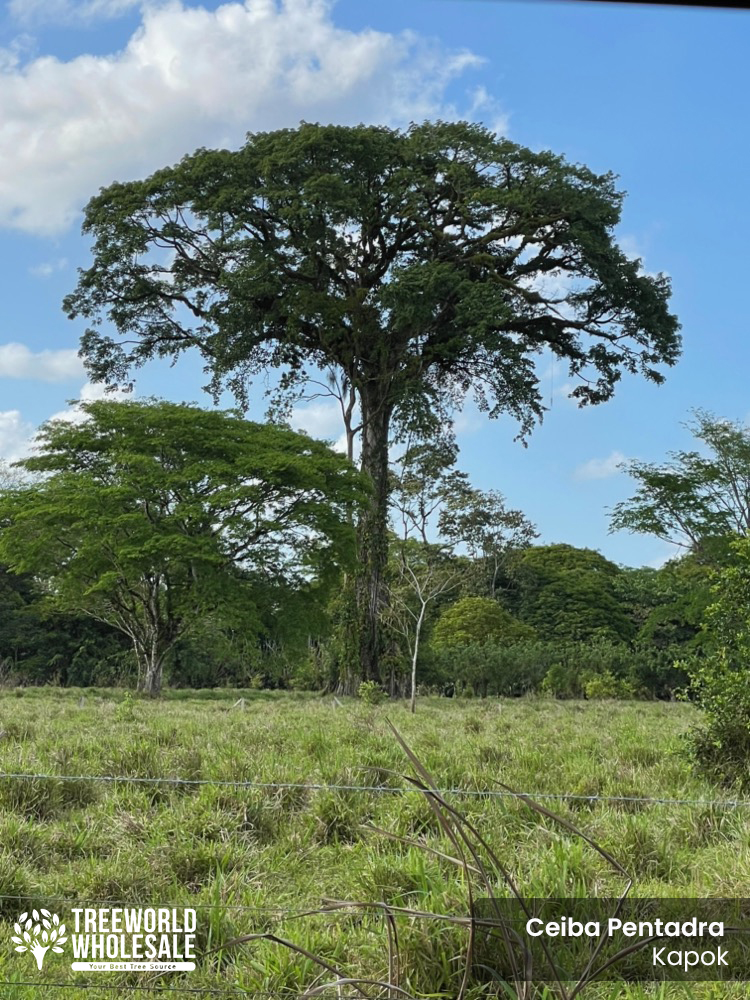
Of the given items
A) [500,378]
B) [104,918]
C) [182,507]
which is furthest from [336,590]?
[104,918]

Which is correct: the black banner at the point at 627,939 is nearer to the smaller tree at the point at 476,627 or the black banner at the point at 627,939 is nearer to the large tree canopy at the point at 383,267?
the large tree canopy at the point at 383,267

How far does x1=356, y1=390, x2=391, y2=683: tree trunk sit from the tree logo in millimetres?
17905

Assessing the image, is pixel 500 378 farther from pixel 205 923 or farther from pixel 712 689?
pixel 205 923

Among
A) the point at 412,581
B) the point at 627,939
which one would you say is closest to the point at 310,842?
the point at 627,939

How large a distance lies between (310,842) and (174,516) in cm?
1635

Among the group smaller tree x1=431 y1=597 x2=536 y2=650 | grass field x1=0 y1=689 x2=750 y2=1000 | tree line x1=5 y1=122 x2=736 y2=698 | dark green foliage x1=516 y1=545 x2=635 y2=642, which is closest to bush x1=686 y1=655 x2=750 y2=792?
grass field x1=0 y1=689 x2=750 y2=1000

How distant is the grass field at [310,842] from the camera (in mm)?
3084

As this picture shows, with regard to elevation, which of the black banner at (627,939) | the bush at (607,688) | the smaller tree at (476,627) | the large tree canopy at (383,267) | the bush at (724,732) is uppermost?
the large tree canopy at (383,267)

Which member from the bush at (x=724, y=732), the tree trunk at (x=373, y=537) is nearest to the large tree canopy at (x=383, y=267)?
the tree trunk at (x=373, y=537)

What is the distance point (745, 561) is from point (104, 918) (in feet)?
15.6

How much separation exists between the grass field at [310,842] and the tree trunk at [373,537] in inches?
565

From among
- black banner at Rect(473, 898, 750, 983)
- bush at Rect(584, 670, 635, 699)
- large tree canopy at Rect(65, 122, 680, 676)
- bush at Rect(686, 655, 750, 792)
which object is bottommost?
bush at Rect(584, 670, 635, 699)

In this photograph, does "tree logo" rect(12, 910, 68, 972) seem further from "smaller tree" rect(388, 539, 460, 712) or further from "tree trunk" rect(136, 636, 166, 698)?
"smaller tree" rect(388, 539, 460, 712)

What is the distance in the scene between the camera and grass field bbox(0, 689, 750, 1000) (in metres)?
3.08
